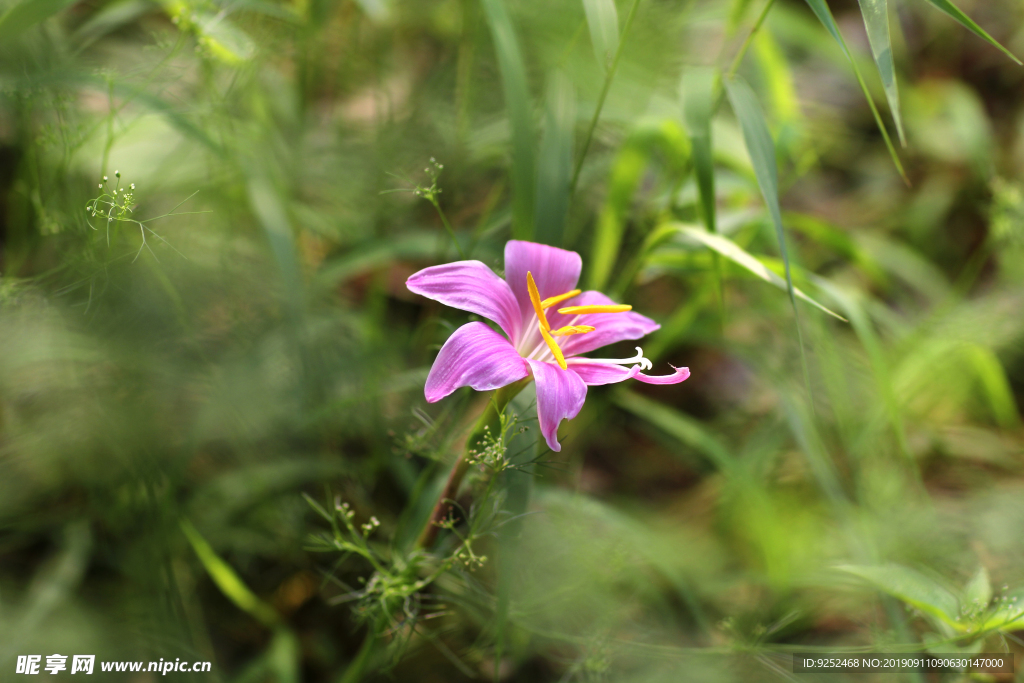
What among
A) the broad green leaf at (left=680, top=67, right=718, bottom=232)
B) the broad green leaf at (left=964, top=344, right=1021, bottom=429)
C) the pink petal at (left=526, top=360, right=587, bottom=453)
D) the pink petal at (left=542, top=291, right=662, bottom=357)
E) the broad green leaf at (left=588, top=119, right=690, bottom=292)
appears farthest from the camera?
the broad green leaf at (left=964, top=344, right=1021, bottom=429)

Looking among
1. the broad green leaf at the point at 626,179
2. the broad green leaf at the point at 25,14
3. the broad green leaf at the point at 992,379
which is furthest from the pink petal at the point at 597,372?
the broad green leaf at the point at 992,379

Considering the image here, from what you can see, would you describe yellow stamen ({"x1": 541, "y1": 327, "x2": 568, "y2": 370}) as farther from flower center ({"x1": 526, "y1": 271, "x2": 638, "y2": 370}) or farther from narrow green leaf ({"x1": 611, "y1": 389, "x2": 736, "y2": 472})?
narrow green leaf ({"x1": 611, "y1": 389, "x2": 736, "y2": 472})

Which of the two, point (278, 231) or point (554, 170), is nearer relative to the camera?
point (554, 170)

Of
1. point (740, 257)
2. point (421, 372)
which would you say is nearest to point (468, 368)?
point (421, 372)

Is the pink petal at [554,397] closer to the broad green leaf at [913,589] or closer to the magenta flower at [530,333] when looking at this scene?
the magenta flower at [530,333]

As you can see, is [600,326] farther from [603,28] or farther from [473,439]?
[603,28]

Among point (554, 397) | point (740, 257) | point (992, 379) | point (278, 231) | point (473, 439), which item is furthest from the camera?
point (992, 379)

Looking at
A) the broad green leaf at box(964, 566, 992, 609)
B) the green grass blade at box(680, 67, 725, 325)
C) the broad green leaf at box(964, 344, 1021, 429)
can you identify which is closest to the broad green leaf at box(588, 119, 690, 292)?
the green grass blade at box(680, 67, 725, 325)
